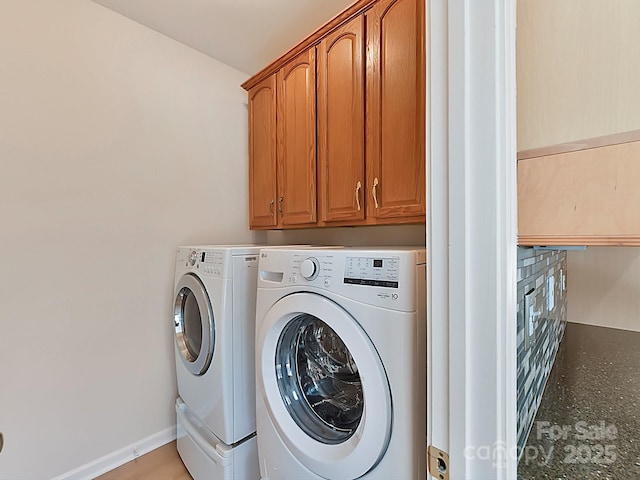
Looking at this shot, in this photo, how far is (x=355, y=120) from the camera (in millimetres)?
1532

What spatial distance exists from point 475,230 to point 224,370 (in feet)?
4.28

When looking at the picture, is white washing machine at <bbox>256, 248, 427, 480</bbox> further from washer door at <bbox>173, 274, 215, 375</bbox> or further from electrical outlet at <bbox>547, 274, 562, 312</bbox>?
electrical outlet at <bbox>547, 274, 562, 312</bbox>

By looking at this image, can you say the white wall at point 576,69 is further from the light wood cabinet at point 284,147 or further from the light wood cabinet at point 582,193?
the light wood cabinet at point 284,147

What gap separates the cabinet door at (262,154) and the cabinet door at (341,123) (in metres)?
0.43

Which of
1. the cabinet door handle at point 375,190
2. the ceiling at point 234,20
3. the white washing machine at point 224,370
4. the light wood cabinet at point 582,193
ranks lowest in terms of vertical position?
the white washing machine at point 224,370

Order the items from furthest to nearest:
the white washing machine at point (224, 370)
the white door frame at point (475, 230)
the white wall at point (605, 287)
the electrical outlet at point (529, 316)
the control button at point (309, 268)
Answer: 1. the white wall at point (605, 287)
2. the white washing machine at point (224, 370)
3. the control button at point (309, 268)
4. the electrical outlet at point (529, 316)
5. the white door frame at point (475, 230)

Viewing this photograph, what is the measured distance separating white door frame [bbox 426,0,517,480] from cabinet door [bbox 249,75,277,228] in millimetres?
1604

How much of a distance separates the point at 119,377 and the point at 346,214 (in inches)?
61.0

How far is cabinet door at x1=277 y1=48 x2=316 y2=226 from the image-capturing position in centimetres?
174

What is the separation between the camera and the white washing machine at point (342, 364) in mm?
811

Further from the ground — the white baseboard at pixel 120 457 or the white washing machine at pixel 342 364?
the white washing machine at pixel 342 364

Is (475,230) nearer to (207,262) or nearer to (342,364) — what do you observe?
(342,364)

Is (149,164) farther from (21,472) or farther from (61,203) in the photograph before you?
(21,472)

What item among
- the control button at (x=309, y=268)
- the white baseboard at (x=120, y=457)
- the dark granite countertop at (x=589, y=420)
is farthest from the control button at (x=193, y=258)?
the dark granite countertop at (x=589, y=420)
